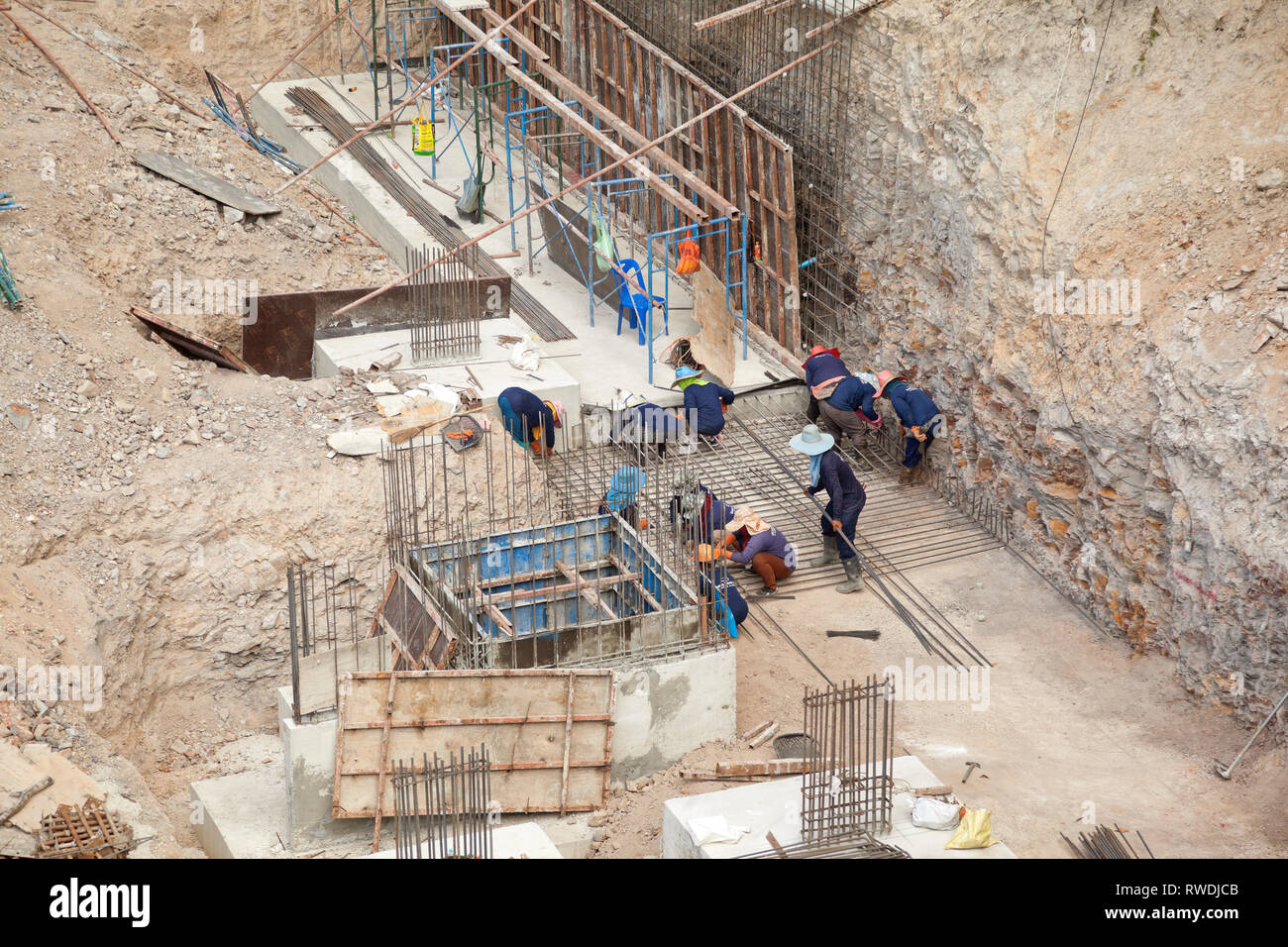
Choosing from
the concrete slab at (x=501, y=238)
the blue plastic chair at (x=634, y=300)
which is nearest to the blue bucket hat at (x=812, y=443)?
the concrete slab at (x=501, y=238)

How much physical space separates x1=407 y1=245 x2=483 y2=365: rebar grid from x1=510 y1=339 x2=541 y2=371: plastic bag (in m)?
0.48

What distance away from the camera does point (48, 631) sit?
1254 centimetres

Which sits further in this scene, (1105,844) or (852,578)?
(852,578)

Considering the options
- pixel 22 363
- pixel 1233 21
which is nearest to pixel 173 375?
pixel 22 363

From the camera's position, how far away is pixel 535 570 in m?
12.9

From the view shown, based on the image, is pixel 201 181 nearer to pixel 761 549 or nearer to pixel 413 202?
pixel 413 202

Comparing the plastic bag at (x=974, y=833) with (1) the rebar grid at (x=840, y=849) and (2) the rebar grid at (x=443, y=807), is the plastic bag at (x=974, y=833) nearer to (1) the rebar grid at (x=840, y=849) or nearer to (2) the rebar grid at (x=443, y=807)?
(1) the rebar grid at (x=840, y=849)

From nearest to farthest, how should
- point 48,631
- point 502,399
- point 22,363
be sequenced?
point 48,631
point 22,363
point 502,399

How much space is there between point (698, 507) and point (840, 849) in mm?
3607

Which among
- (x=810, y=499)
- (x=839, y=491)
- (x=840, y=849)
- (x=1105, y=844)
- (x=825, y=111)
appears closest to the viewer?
(x=840, y=849)

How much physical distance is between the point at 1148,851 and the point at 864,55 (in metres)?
9.26

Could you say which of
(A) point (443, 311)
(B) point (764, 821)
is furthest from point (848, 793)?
(A) point (443, 311)

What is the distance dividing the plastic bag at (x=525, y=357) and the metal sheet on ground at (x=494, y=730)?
5.78 metres

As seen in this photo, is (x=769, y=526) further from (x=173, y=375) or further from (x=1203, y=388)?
(x=173, y=375)
